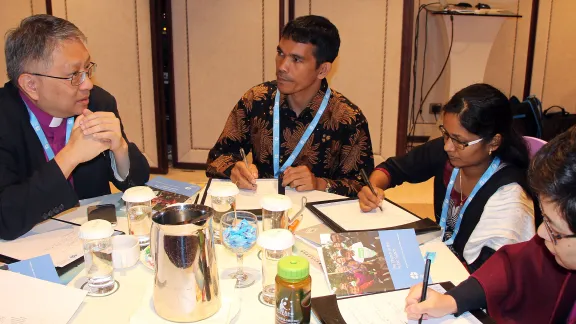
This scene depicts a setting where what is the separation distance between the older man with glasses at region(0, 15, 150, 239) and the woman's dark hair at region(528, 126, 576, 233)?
4.21 feet

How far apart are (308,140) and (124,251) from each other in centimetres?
117

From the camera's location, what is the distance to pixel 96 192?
196 centimetres

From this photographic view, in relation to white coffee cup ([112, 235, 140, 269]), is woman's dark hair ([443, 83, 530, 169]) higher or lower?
higher

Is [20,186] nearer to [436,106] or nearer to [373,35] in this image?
[373,35]

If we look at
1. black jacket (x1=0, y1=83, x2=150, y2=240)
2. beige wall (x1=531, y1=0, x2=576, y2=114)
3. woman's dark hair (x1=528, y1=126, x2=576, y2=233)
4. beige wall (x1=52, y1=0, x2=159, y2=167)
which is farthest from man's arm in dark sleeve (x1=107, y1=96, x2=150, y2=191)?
beige wall (x1=531, y1=0, x2=576, y2=114)

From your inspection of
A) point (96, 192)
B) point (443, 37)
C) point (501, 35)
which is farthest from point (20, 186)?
point (501, 35)

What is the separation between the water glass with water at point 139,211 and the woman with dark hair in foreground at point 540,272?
781mm

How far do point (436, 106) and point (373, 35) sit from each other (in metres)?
1.20

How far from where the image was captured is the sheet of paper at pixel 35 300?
1.04 metres

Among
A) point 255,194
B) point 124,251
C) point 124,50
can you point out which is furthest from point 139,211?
point 124,50

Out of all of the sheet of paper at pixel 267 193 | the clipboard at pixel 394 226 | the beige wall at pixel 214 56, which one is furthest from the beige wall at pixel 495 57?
the clipboard at pixel 394 226

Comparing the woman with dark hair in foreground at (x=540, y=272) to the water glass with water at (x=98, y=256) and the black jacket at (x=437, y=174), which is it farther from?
the water glass with water at (x=98, y=256)

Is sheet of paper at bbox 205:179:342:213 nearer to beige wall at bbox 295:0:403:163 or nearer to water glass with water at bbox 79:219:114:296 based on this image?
water glass with water at bbox 79:219:114:296

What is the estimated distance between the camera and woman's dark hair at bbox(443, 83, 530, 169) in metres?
1.76
